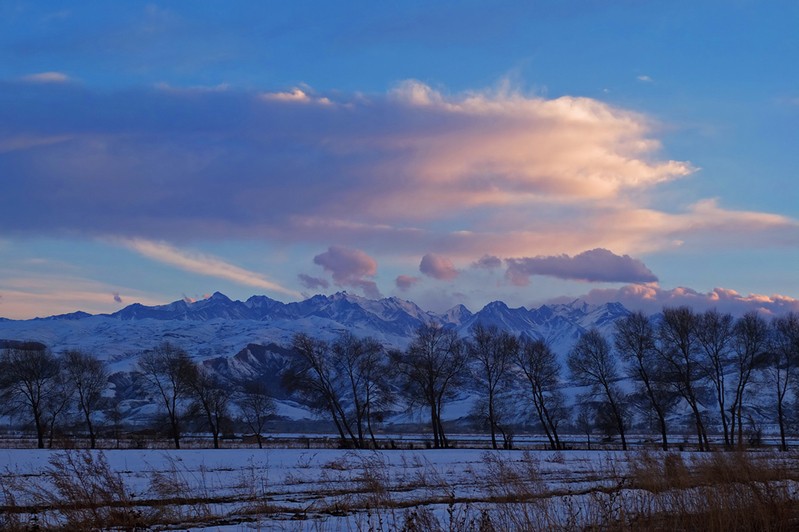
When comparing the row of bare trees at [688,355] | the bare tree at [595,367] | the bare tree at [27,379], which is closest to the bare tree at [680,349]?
the row of bare trees at [688,355]

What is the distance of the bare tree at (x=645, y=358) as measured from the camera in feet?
225

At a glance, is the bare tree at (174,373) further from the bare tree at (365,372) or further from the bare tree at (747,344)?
the bare tree at (747,344)

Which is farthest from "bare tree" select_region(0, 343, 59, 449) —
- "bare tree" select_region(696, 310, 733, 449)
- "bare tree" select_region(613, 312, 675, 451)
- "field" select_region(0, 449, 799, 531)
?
"bare tree" select_region(696, 310, 733, 449)

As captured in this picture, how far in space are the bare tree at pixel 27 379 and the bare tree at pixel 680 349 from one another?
68260 mm

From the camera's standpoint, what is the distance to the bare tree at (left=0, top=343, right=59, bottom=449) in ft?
258

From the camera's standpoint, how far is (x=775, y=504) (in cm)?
1341

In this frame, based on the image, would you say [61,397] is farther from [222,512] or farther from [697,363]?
[222,512]

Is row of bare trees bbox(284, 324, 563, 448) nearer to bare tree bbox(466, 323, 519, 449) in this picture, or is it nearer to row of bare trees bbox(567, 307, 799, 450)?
bare tree bbox(466, 323, 519, 449)

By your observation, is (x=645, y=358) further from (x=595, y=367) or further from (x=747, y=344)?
(x=747, y=344)

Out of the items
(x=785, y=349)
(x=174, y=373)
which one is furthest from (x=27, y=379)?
(x=785, y=349)

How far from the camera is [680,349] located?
231 ft

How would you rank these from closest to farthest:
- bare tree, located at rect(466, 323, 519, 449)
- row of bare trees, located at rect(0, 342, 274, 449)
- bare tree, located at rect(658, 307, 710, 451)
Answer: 1. bare tree, located at rect(658, 307, 710, 451)
2. bare tree, located at rect(466, 323, 519, 449)
3. row of bare trees, located at rect(0, 342, 274, 449)

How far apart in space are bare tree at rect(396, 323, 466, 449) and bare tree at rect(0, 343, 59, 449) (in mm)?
41577

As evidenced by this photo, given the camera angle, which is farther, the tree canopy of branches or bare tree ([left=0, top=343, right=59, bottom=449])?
bare tree ([left=0, top=343, right=59, bottom=449])
